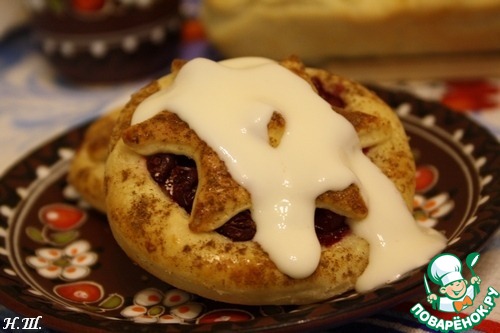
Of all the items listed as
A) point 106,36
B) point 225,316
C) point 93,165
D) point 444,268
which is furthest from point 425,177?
point 106,36

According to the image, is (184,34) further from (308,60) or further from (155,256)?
(155,256)

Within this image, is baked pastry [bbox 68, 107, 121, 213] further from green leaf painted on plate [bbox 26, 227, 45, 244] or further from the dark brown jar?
the dark brown jar

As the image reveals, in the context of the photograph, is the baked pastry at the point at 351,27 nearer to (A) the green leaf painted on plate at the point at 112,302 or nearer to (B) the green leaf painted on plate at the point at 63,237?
→ (B) the green leaf painted on plate at the point at 63,237

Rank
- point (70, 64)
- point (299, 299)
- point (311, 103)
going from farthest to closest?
point (70, 64), point (311, 103), point (299, 299)

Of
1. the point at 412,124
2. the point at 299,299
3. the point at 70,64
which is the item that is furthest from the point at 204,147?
the point at 70,64

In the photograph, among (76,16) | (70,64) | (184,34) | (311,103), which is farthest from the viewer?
(184,34)

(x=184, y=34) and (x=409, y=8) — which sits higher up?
(x=184, y=34)

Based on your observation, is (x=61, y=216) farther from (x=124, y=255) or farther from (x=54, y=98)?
(x=54, y=98)
